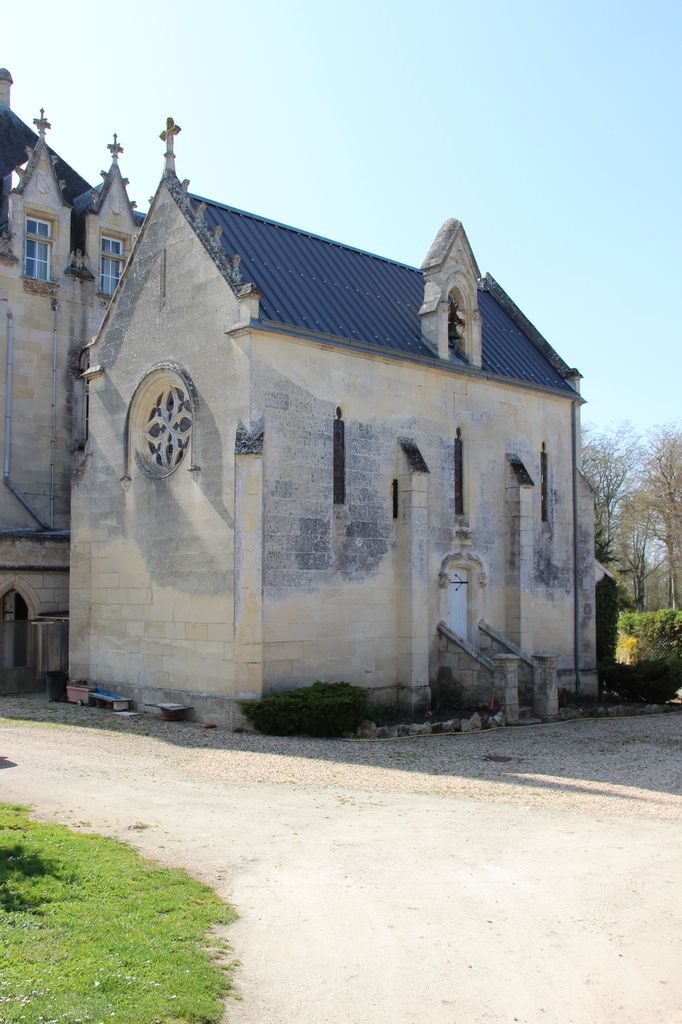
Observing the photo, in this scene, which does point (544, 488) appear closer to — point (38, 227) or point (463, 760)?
point (463, 760)

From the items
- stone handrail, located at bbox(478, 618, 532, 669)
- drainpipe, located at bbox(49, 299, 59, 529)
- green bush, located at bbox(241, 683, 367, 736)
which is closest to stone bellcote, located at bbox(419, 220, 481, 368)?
stone handrail, located at bbox(478, 618, 532, 669)

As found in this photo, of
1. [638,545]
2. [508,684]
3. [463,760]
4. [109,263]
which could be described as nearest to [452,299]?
[508,684]

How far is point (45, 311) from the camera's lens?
2789 cm

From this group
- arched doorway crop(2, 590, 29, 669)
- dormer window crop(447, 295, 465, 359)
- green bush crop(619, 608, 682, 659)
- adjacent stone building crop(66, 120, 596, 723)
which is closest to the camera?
adjacent stone building crop(66, 120, 596, 723)

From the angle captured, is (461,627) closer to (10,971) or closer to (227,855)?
(227,855)

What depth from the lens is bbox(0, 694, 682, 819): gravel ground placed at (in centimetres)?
1232

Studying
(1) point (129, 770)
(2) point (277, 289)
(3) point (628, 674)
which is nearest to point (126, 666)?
(1) point (129, 770)

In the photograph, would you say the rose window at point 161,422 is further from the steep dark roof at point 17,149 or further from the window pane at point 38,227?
the steep dark roof at point 17,149

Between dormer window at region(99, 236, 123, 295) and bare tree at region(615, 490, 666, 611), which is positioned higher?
dormer window at region(99, 236, 123, 295)

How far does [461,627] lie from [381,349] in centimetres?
687

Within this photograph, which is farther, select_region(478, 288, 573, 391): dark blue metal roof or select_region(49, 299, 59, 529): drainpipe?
select_region(49, 299, 59, 529): drainpipe

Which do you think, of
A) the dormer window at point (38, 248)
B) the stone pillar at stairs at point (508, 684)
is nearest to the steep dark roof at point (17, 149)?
the dormer window at point (38, 248)

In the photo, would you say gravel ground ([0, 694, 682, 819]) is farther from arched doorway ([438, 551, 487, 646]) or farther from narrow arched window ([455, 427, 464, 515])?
narrow arched window ([455, 427, 464, 515])

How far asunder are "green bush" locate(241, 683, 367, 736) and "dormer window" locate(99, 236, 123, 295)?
17.7m
